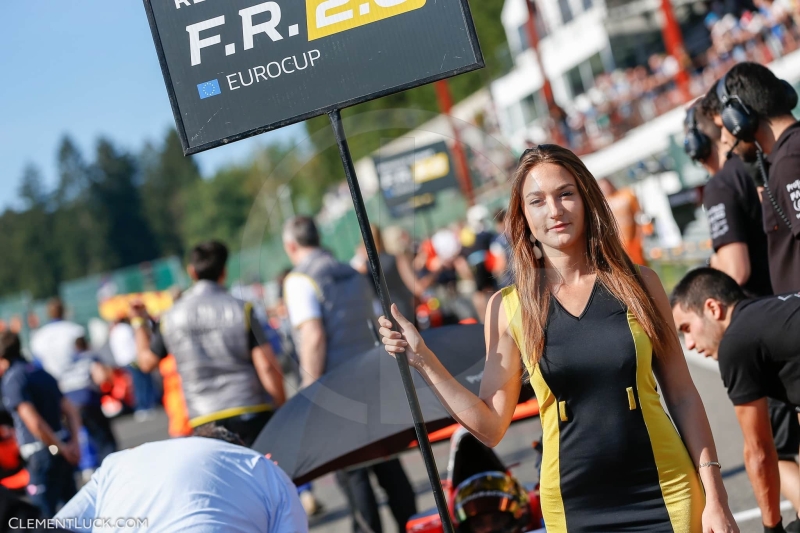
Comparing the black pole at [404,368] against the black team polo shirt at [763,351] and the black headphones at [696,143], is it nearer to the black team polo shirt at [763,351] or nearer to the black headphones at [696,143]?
the black team polo shirt at [763,351]

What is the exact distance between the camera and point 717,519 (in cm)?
260

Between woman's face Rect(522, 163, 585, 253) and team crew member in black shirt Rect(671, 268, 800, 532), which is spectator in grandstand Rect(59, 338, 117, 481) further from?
woman's face Rect(522, 163, 585, 253)

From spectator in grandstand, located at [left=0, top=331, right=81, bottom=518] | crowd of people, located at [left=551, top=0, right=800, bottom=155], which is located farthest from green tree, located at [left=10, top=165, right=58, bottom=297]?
spectator in grandstand, located at [left=0, top=331, right=81, bottom=518]

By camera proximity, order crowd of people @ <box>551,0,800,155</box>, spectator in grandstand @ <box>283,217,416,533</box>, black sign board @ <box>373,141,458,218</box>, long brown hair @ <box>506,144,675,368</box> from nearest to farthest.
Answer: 1. long brown hair @ <box>506,144,675,368</box>
2. spectator in grandstand @ <box>283,217,416,533</box>
3. black sign board @ <box>373,141,458,218</box>
4. crowd of people @ <box>551,0,800,155</box>

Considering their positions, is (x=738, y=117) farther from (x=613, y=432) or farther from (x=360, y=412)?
(x=360, y=412)

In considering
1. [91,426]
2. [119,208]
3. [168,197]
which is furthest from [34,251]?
[91,426]

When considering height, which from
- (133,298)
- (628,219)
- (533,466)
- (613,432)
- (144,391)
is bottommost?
(533,466)

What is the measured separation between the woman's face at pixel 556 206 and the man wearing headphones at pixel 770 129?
128cm

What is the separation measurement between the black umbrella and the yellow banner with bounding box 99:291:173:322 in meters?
30.5

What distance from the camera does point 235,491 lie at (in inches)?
123

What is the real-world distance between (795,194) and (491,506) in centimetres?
175

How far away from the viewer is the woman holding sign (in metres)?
2.67

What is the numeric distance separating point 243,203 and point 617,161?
81677 mm

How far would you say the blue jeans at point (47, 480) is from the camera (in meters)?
7.91
